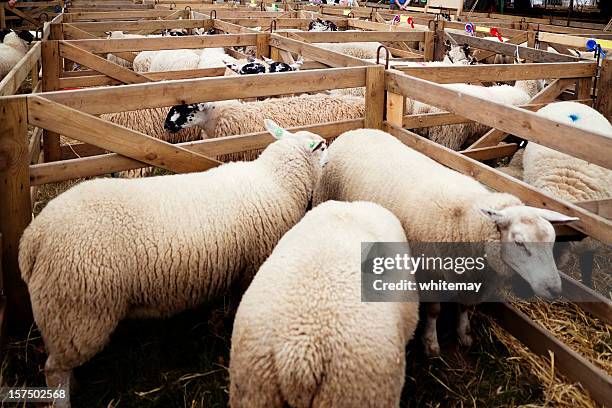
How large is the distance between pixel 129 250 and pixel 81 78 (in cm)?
418

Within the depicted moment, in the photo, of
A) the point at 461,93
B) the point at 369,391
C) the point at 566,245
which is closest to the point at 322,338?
the point at 369,391

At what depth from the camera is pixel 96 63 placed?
5.91 metres

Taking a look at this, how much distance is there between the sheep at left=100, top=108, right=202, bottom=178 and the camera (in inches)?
223

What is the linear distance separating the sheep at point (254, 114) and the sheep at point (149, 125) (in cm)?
42

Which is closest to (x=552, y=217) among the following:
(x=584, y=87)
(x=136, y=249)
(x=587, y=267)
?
(x=587, y=267)

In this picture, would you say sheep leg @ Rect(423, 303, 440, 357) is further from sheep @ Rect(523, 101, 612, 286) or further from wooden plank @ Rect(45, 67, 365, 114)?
wooden plank @ Rect(45, 67, 365, 114)

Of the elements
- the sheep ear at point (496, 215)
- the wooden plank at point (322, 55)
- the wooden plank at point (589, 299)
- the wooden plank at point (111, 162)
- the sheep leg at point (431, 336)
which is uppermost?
the wooden plank at point (322, 55)

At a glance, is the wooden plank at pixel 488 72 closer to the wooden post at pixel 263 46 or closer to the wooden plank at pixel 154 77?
the wooden plank at pixel 154 77

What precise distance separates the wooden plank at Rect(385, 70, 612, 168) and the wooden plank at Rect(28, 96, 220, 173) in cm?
154

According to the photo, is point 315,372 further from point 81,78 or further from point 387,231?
point 81,78

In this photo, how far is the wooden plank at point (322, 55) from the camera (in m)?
4.98

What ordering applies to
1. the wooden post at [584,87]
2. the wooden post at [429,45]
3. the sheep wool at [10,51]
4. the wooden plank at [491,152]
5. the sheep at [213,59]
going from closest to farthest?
1. the wooden plank at [491,152]
2. the wooden post at [584,87]
3. the sheep at [213,59]
4. the wooden post at [429,45]
5. the sheep wool at [10,51]

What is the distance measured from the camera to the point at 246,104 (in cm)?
556

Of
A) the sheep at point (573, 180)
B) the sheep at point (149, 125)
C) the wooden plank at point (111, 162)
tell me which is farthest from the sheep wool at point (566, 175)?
the sheep at point (149, 125)
